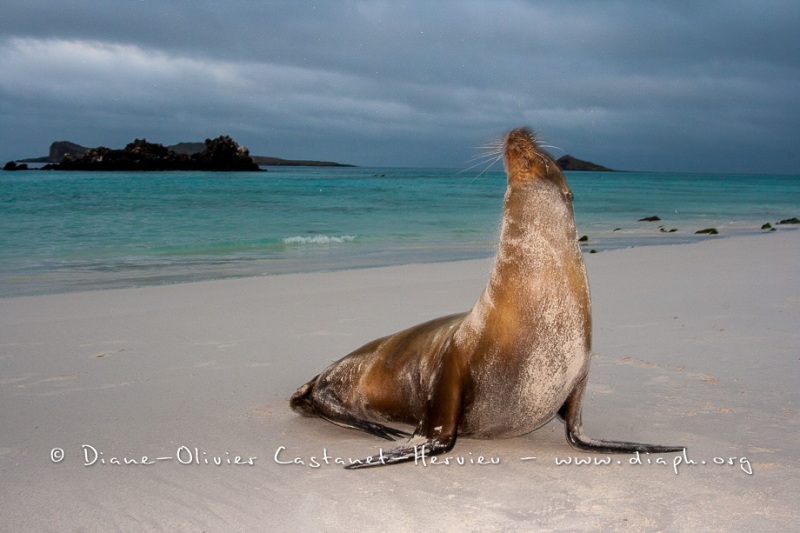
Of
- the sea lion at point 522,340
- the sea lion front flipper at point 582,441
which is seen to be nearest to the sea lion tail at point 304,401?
the sea lion at point 522,340

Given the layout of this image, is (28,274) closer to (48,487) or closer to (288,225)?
Result: (48,487)

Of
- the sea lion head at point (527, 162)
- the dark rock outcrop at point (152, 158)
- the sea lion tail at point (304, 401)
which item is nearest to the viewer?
the sea lion head at point (527, 162)

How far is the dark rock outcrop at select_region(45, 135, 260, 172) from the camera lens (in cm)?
9062

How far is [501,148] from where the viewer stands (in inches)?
155

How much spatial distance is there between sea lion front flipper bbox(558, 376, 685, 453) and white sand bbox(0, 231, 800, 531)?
0.28 ft

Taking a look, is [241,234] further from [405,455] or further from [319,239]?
[405,455]

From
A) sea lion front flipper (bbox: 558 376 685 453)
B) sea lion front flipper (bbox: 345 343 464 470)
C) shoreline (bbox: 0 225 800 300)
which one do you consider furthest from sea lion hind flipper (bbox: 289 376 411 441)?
shoreline (bbox: 0 225 800 300)

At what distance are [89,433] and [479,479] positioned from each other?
→ 6.93ft

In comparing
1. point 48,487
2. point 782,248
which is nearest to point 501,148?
point 48,487

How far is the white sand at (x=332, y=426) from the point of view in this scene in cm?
315

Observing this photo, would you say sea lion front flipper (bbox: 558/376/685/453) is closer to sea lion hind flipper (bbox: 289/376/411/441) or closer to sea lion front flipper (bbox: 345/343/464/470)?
sea lion front flipper (bbox: 345/343/464/470)

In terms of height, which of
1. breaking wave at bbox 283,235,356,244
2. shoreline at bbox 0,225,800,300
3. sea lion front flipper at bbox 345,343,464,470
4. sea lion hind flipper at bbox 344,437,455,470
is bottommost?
shoreline at bbox 0,225,800,300

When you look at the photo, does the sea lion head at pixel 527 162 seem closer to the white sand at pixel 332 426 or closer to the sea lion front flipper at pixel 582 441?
the sea lion front flipper at pixel 582 441

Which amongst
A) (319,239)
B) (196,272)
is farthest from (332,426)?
(319,239)
